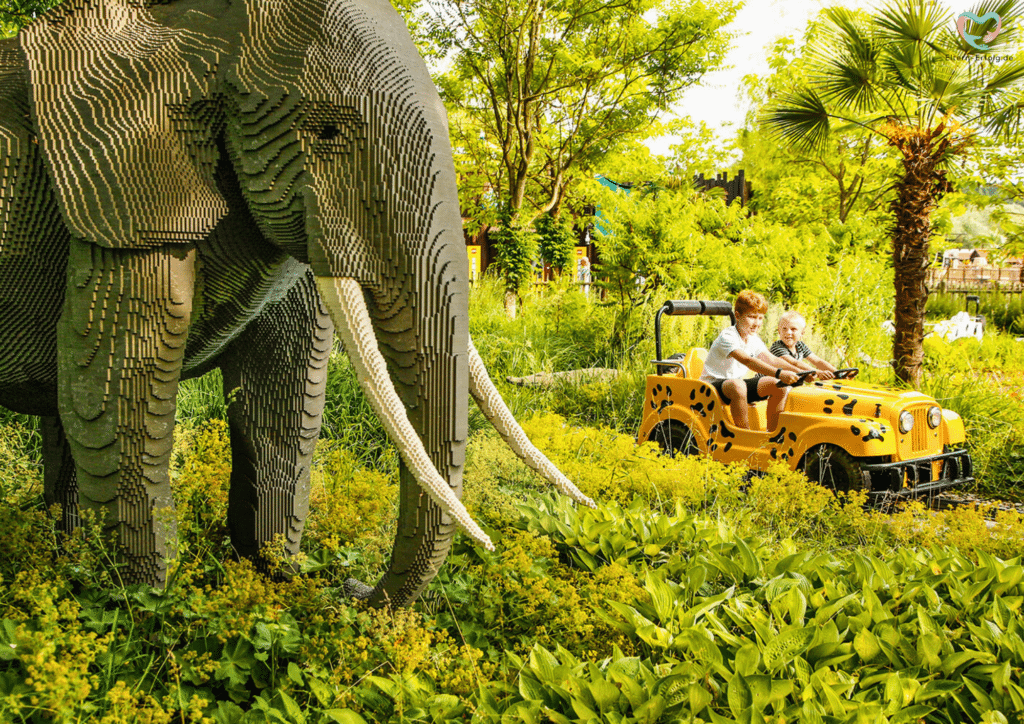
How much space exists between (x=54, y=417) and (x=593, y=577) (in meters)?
2.22

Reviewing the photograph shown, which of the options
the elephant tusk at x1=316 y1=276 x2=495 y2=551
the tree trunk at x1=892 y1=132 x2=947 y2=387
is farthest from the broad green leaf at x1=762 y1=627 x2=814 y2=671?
the tree trunk at x1=892 y1=132 x2=947 y2=387

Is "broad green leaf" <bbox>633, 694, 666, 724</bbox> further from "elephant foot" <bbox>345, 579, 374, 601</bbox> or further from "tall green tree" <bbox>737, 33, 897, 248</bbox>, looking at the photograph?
"tall green tree" <bbox>737, 33, 897, 248</bbox>

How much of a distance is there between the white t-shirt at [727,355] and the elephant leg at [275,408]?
3317mm

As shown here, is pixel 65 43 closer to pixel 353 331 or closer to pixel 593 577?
pixel 353 331

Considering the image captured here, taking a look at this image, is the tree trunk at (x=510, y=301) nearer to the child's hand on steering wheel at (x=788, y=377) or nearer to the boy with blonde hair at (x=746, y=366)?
the boy with blonde hair at (x=746, y=366)

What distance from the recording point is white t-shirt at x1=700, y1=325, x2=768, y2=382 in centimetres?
533

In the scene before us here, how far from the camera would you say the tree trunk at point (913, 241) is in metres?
7.46

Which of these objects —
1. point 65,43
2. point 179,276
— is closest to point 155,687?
point 179,276

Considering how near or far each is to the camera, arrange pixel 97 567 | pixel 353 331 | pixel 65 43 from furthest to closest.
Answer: pixel 97 567, pixel 65 43, pixel 353 331

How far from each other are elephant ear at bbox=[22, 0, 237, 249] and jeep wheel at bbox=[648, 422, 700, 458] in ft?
13.1

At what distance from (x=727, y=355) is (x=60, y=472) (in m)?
4.04

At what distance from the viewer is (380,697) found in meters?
2.10

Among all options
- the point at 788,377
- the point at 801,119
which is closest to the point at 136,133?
the point at 788,377

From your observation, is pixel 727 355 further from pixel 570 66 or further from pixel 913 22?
pixel 570 66
